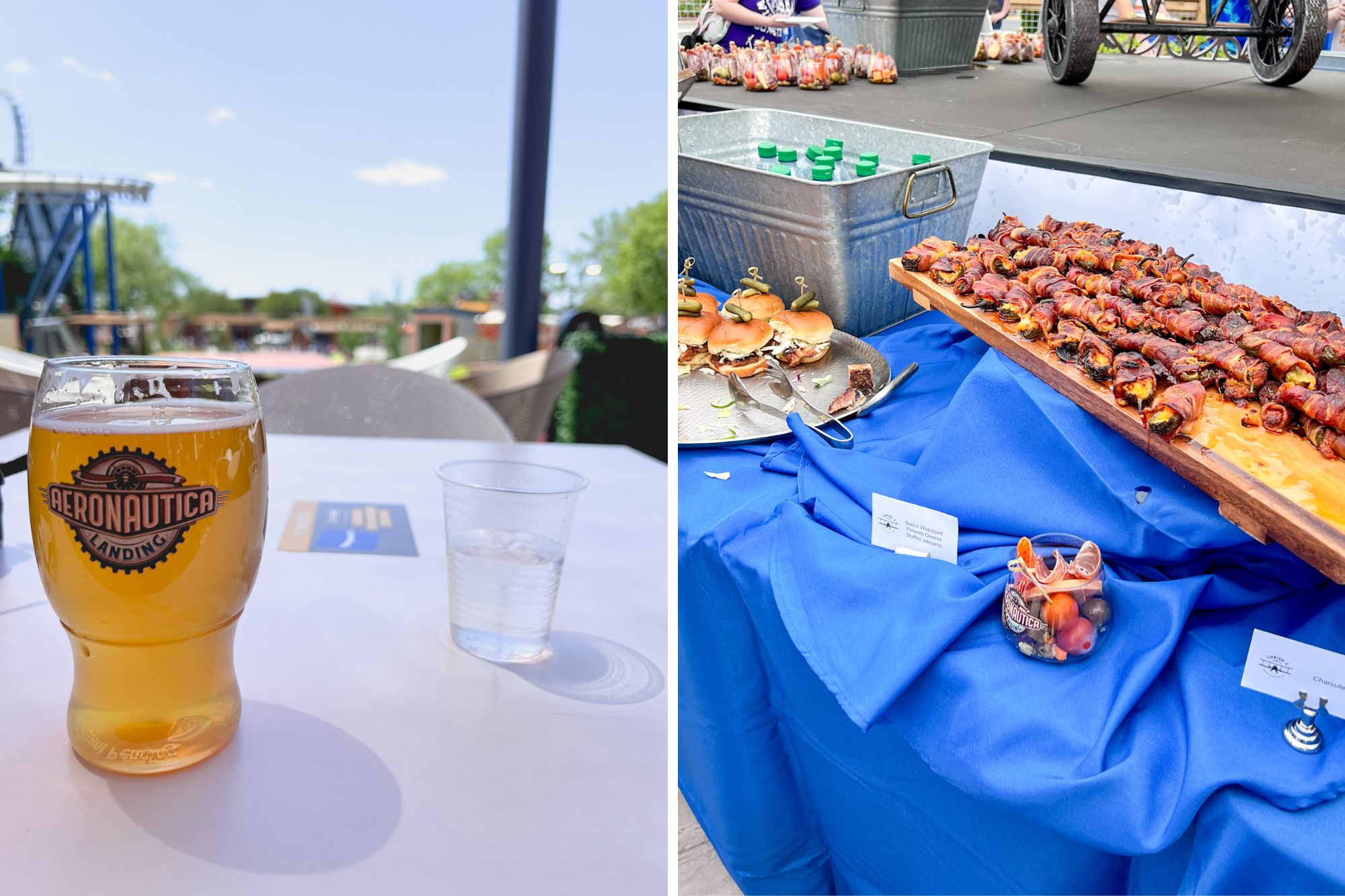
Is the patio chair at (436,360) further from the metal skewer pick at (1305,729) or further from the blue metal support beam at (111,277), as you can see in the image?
the metal skewer pick at (1305,729)

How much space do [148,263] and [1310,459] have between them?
537 centimetres

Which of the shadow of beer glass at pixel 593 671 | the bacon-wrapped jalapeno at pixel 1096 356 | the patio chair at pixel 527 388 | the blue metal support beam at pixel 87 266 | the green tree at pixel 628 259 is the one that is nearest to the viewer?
the shadow of beer glass at pixel 593 671

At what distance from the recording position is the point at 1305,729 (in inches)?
24.5

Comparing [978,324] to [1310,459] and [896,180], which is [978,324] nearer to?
[896,180]

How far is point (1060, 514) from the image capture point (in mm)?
778

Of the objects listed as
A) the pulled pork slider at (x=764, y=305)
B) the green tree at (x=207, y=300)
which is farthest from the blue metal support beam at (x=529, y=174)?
the pulled pork slider at (x=764, y=305)

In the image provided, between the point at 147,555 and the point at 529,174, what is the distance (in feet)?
10.7

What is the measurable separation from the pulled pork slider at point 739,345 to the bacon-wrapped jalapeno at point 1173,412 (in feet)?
1.03

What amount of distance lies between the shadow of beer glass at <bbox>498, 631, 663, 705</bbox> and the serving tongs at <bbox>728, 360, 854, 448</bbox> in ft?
1.02

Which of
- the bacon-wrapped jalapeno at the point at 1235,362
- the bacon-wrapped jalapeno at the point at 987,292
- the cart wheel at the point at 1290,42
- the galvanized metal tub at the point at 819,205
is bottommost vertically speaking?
the bacon-wrapped jalapeno at the point at 1235,362

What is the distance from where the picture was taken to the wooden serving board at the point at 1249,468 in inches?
24.1

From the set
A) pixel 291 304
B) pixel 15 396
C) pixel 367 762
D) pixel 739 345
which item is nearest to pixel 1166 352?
pixel 739 345

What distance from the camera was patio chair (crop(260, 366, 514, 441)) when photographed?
4.99ft

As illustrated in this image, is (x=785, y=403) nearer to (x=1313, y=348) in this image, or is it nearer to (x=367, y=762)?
(x=1313, y=348)
